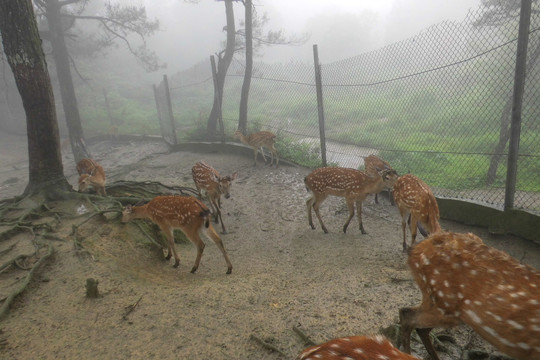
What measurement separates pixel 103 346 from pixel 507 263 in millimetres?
2962

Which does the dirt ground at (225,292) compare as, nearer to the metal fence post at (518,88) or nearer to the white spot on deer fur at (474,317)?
the white spot on deer fur at (474,317)

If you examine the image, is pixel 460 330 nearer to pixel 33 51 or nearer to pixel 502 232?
pixel 502 232

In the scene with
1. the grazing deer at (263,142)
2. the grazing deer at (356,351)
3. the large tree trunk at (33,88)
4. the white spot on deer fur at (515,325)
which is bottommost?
the white spot on deer fur at (515,325)

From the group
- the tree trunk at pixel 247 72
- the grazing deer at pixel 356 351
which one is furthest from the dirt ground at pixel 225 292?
the tree trunk at pixel 247 72

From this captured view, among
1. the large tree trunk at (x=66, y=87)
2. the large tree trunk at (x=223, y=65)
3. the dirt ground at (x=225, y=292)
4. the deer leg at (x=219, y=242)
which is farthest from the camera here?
the large tree trunk at (x=66, y=87)

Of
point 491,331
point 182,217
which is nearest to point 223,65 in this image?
point 182,217

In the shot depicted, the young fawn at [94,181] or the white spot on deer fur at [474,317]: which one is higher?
the young fawn at [94,181]

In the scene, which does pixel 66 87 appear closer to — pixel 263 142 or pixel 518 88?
pixel 263 142

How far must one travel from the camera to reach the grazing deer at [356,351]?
176 cm

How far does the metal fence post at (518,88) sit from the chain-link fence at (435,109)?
159mm

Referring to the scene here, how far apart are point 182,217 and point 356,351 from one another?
3.37 meters

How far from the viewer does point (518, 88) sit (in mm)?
4387

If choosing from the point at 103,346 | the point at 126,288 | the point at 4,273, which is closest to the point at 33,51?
the point at 4,273

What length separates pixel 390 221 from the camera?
6109 millimetres
